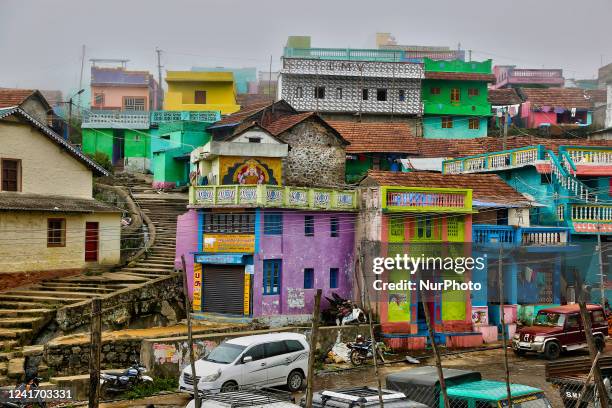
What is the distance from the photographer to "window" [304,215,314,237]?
28719 mm

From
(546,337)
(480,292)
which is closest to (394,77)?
(480,292)

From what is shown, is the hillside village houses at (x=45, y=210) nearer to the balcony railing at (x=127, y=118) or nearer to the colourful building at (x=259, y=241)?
the colourful building at (x=259, y=241)

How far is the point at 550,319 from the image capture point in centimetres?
2689

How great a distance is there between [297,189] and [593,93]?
145 feet

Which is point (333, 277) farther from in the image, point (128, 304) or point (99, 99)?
point (99, 99)

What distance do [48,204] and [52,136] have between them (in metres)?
2.85

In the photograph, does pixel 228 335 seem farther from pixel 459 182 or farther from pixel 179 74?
pixel 179 74

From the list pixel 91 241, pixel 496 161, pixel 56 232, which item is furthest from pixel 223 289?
pixel 496 161

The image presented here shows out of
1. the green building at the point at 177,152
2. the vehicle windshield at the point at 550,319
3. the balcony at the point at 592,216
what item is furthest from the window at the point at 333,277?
the green building at the point at 177,152

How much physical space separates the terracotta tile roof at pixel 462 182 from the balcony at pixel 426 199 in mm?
714

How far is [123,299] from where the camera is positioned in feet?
87.0

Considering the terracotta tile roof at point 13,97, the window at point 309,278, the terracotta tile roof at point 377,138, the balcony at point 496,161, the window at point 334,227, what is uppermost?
the terracotta tile roof at point 13,97

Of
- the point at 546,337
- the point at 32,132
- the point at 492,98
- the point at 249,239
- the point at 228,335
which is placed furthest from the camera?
the point at 492,98

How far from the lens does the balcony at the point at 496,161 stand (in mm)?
33438
